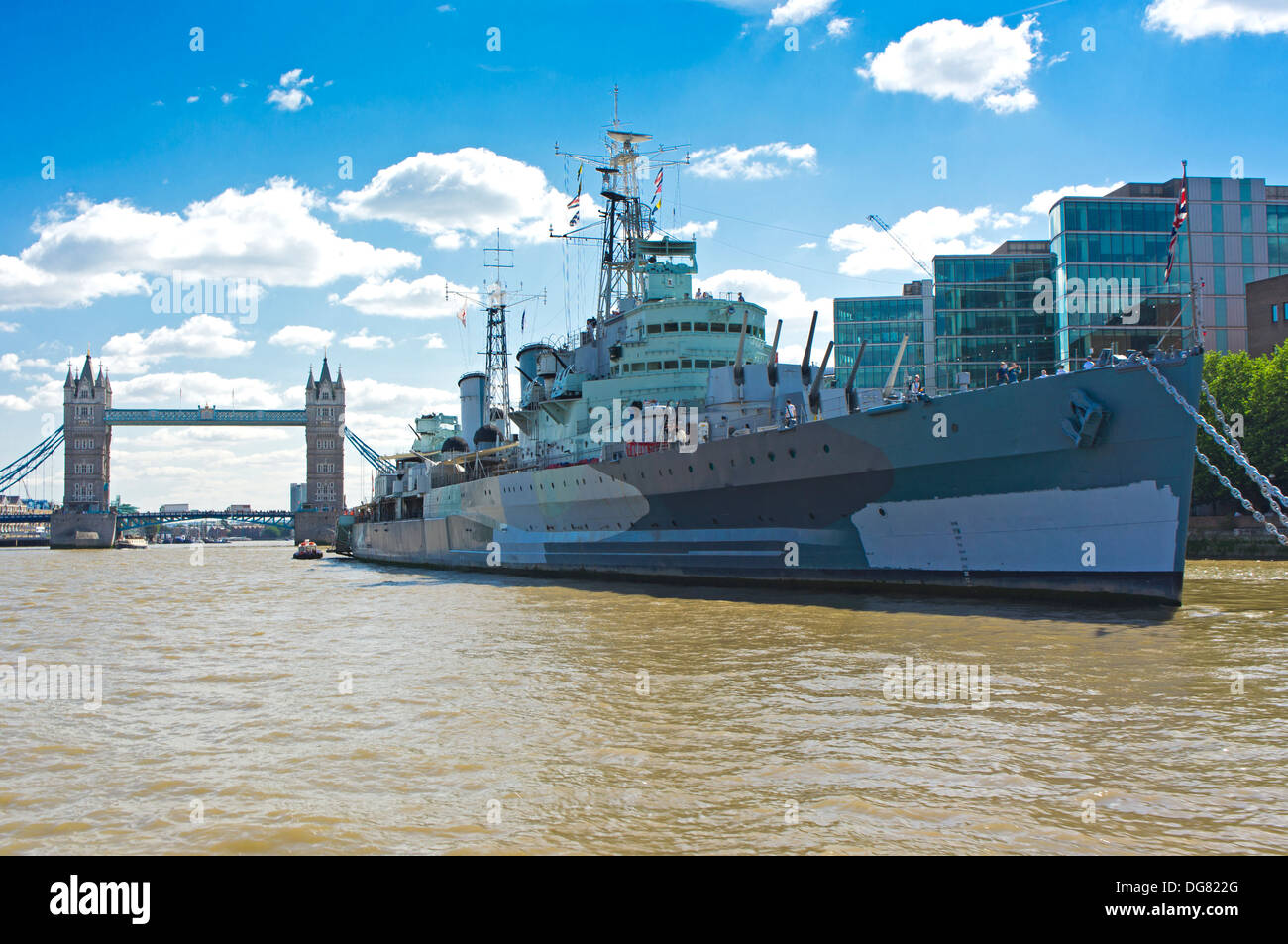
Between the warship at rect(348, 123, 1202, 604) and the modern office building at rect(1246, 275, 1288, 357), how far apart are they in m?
31.6

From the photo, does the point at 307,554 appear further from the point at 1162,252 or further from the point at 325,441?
the point at 325,441

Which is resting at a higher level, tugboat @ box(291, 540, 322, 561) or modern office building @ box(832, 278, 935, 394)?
modern office building @ box(832, 278, 935, 394)

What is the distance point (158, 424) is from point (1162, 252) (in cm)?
14757

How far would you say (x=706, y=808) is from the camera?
521 centimetres

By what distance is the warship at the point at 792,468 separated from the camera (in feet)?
44.7

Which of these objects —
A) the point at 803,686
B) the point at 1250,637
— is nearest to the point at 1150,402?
the point at 1250,637

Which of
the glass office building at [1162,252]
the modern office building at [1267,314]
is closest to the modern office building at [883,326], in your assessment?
the glass office building at [1162,252]

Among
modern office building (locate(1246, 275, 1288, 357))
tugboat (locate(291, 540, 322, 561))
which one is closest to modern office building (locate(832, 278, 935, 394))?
modern office building (locate(1246, 275, 1288, 357))

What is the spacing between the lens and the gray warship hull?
1347cm

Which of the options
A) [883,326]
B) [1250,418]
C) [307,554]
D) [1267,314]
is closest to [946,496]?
[1250,418]

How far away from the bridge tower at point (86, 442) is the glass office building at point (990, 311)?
127237 mm

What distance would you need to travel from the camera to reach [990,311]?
53.7m

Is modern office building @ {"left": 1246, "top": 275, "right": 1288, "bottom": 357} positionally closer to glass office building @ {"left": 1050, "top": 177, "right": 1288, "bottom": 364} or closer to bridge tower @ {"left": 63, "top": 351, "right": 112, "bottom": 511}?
glass office building @ {"left": 1050, "top": 177, "right": 1288, "bottom": 364}

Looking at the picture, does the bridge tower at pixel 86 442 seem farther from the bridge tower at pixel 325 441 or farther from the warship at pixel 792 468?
the warship at pixel 792 468
